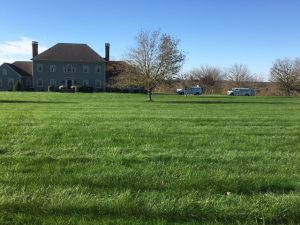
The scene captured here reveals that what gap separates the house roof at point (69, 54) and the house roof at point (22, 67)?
18.1 feet

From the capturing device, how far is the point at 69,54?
8862cm

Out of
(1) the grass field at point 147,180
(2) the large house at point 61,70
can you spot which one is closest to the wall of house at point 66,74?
(2) the large house at point 61,70

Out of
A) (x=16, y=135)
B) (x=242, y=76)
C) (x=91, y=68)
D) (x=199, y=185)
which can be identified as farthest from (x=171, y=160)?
(x=242, y=76)

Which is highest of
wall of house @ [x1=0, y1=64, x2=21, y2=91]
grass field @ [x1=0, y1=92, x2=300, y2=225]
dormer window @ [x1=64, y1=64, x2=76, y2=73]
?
dormer window @ [x1=64, y1=64, x2=76, y2=73]

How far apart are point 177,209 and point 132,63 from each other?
46.1 m

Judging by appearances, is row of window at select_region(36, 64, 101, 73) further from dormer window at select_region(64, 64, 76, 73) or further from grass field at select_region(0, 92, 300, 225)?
grass field at select_region(0, 92, 300, 225)

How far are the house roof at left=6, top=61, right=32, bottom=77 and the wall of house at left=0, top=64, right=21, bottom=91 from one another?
0.88 m

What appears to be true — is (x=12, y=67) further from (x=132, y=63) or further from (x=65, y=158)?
(x=65, y=158)

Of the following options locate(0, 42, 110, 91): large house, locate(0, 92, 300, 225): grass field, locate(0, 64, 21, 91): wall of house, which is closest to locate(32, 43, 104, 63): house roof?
locate(0, 42, 110, 91): large house

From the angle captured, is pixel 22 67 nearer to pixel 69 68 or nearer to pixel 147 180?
pixel 69 68

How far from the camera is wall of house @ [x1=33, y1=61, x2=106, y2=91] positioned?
87938 millimetres

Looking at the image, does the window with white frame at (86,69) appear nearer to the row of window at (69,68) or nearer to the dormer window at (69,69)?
the row of window at (69,68)

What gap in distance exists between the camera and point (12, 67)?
9062cm

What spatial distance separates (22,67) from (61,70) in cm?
1009
